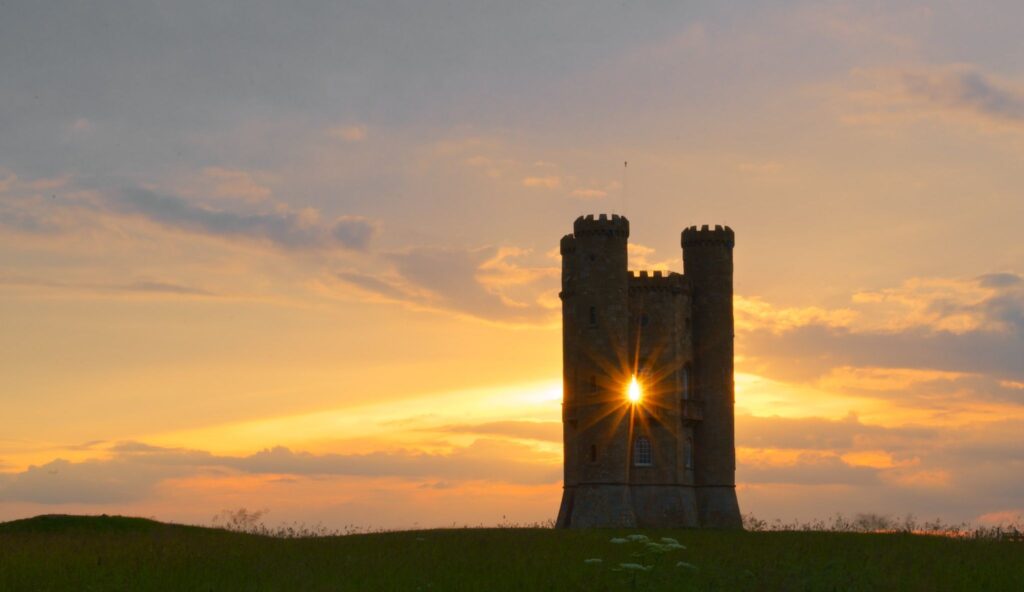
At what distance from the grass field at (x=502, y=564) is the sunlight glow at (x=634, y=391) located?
972 inches

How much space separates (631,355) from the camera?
60844mm

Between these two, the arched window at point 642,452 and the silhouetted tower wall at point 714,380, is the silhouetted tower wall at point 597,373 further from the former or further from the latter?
the silhouetted tower wall at point 714,380

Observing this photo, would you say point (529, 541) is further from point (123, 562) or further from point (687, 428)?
point (687, 428)

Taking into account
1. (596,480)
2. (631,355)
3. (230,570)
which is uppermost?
(631,355)

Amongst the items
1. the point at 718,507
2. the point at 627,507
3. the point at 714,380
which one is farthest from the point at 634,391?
the point at 718,507

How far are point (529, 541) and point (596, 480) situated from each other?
25809 millimetres

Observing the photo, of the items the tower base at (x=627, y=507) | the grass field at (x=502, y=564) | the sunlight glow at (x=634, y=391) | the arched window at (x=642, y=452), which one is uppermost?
the sunlight glow at (x=634, y=391)

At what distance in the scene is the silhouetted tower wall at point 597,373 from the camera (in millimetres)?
58594

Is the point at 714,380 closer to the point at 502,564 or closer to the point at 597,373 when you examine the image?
the point at 597,373

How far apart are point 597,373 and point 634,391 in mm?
2177

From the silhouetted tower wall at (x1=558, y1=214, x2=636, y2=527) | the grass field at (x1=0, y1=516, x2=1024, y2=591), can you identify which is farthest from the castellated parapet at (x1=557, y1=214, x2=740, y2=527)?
the grass field at (x1=0, y1=516, x2=1024, y2=591)

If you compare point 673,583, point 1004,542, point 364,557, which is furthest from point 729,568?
point 1004,542

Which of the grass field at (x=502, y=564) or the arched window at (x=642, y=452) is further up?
the arched window at (x=642, y=452)

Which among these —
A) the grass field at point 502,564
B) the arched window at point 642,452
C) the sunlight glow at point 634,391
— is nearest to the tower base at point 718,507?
the arched window at point 642,452
